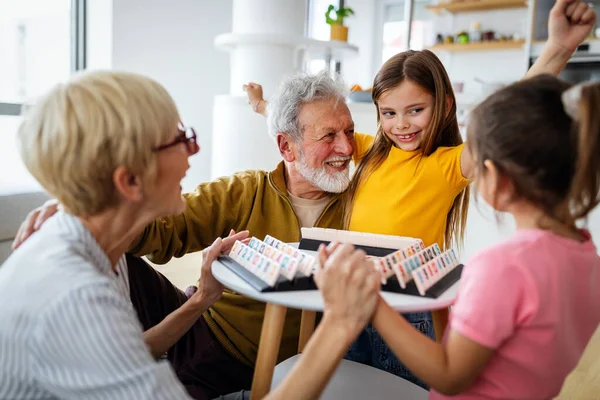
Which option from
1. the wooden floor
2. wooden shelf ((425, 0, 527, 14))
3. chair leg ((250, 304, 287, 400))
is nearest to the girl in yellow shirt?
chair leg ((250, 304, 287, 400))

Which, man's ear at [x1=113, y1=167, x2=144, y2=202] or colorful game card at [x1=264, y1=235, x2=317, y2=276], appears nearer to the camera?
man's ear at [x1=113, y1=167, x2=144, y2=202]

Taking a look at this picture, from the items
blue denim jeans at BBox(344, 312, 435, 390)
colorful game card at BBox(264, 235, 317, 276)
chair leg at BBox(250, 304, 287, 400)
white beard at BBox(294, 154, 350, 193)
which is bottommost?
blue denim jeans at BBox(344, 312, 435, 390)

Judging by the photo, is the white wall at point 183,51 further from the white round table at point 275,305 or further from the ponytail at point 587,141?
the ponytail at point 587,141

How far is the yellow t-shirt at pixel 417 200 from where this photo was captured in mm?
1794

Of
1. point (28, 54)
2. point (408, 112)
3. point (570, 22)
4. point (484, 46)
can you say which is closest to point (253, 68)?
point (28, 54)

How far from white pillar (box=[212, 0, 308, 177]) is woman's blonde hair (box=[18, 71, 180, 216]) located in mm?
2794

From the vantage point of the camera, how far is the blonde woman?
79 centimetres

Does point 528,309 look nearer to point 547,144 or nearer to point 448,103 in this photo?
point 547,144

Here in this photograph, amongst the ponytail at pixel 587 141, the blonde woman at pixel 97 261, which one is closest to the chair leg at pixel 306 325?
the blonde woman at pixel 97 261

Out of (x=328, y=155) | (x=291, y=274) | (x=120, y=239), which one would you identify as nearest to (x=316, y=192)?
(x=328, y=155)

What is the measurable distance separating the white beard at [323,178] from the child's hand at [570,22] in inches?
31.2

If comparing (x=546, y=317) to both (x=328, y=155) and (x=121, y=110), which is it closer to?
(x=121, y=110)

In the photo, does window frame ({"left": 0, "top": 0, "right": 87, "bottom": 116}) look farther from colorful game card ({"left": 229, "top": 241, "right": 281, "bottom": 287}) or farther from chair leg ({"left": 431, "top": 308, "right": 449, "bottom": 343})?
chair leg ({"left": 431, "top": 308, "right": 449, "bottom": 343})

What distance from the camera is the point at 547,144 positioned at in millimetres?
862
